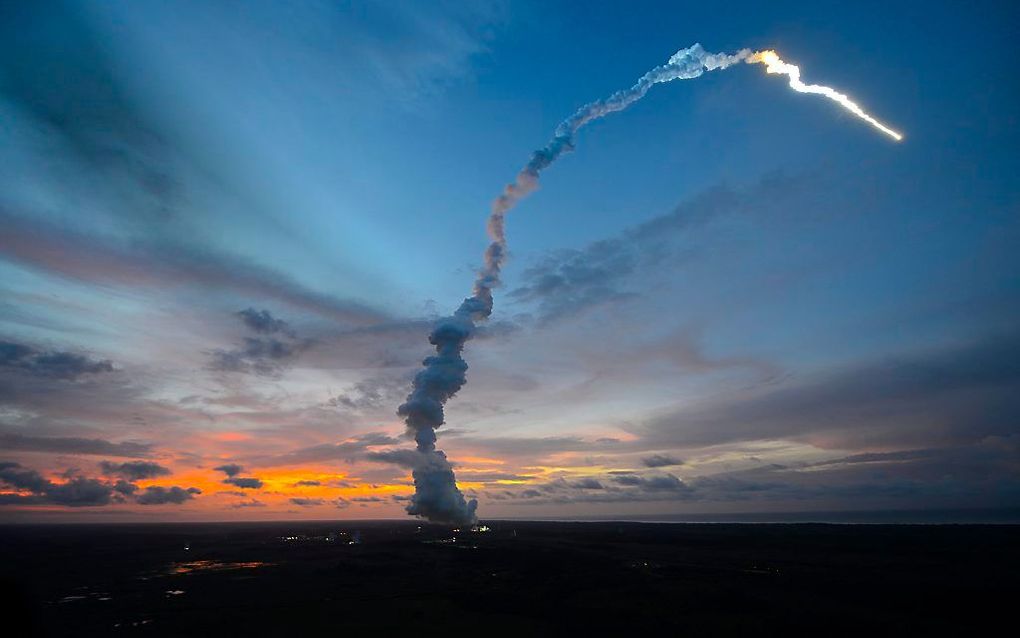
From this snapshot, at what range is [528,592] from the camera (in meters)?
65.7

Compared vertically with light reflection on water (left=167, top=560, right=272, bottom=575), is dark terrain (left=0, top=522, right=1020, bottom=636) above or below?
below

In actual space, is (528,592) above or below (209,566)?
below

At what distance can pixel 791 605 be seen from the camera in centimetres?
5759

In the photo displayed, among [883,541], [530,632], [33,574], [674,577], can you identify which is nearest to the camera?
[530,632]

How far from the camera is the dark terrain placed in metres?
50.4

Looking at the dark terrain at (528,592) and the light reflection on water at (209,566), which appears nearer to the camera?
the dark terrain at (528,592)

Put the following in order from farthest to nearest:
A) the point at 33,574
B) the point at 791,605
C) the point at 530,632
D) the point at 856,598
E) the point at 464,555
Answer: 1. the point at 464,555
2. the point at 33,574
3. the point at 856,598
4. the point at 791,605
5. the point at 530,632

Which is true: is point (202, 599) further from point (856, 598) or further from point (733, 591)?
point (856, 598)

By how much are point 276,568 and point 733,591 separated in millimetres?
69175

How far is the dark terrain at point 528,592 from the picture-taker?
50.4m

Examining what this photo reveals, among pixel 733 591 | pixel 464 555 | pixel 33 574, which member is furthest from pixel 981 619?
pixel 33 574

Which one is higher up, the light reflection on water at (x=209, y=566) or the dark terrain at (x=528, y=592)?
the light reflection on water at (x=209, y=566)

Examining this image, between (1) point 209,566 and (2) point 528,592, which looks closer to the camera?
(2) point 528,592

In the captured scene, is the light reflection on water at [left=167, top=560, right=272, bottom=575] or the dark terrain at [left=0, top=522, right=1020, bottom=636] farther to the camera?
the light reflection on water at [left=167, top=560, right=272, bottom=575]
